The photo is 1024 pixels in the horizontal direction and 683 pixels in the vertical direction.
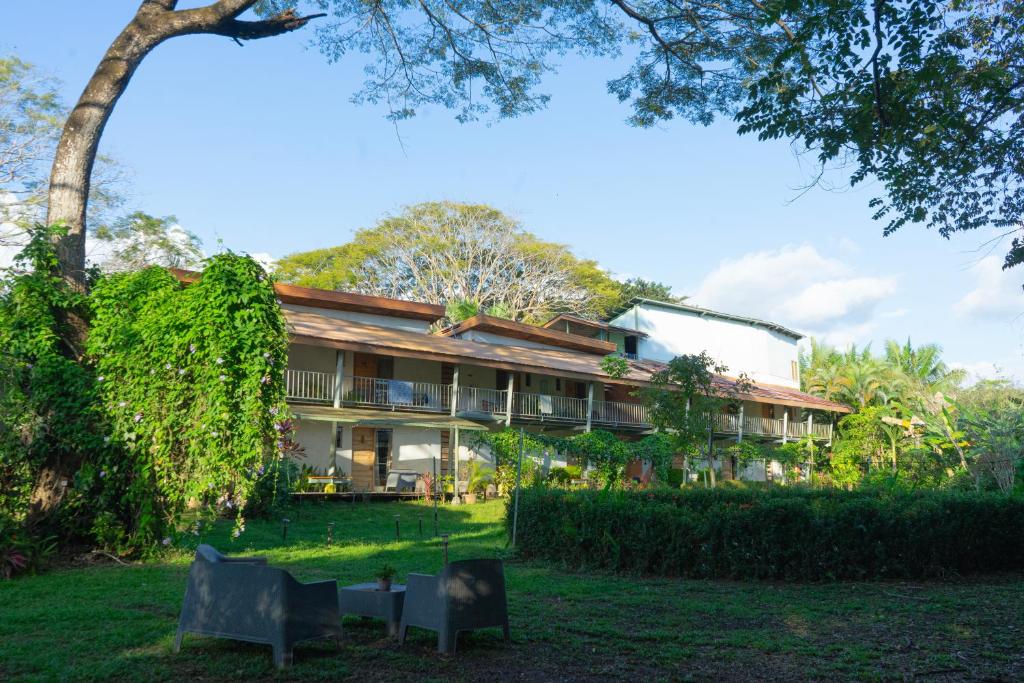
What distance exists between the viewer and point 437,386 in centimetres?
2725

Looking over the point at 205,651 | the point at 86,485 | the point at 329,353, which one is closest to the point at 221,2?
the point at 86,485

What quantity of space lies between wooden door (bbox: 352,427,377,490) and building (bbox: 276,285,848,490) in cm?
3

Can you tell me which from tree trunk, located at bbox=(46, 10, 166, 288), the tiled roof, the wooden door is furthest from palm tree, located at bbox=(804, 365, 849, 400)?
tree trunk, located at bbox=(46, 10, 166, 288)

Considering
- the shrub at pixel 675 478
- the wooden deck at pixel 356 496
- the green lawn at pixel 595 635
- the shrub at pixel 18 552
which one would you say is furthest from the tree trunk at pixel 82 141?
the shrub at pixel 675 478

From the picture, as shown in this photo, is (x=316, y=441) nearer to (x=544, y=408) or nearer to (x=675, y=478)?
(x=544, y=408)

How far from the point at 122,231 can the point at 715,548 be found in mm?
21421

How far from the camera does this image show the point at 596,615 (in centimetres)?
739

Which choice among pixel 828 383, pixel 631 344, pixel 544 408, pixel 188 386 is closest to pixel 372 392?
pixel 544 408

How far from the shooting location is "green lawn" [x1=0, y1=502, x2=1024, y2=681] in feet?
17.9

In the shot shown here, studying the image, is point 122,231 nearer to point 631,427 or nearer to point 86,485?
point 86,485

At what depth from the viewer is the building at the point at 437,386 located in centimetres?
2389

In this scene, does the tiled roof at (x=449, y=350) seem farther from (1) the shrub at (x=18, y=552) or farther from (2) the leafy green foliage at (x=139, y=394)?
(1) the shrub at (x=18, y=552)

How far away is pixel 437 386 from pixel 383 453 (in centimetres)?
287

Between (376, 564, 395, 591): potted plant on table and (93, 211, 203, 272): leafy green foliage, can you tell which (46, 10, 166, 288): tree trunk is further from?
(93, 211, 203, 272): leafy green foliage
